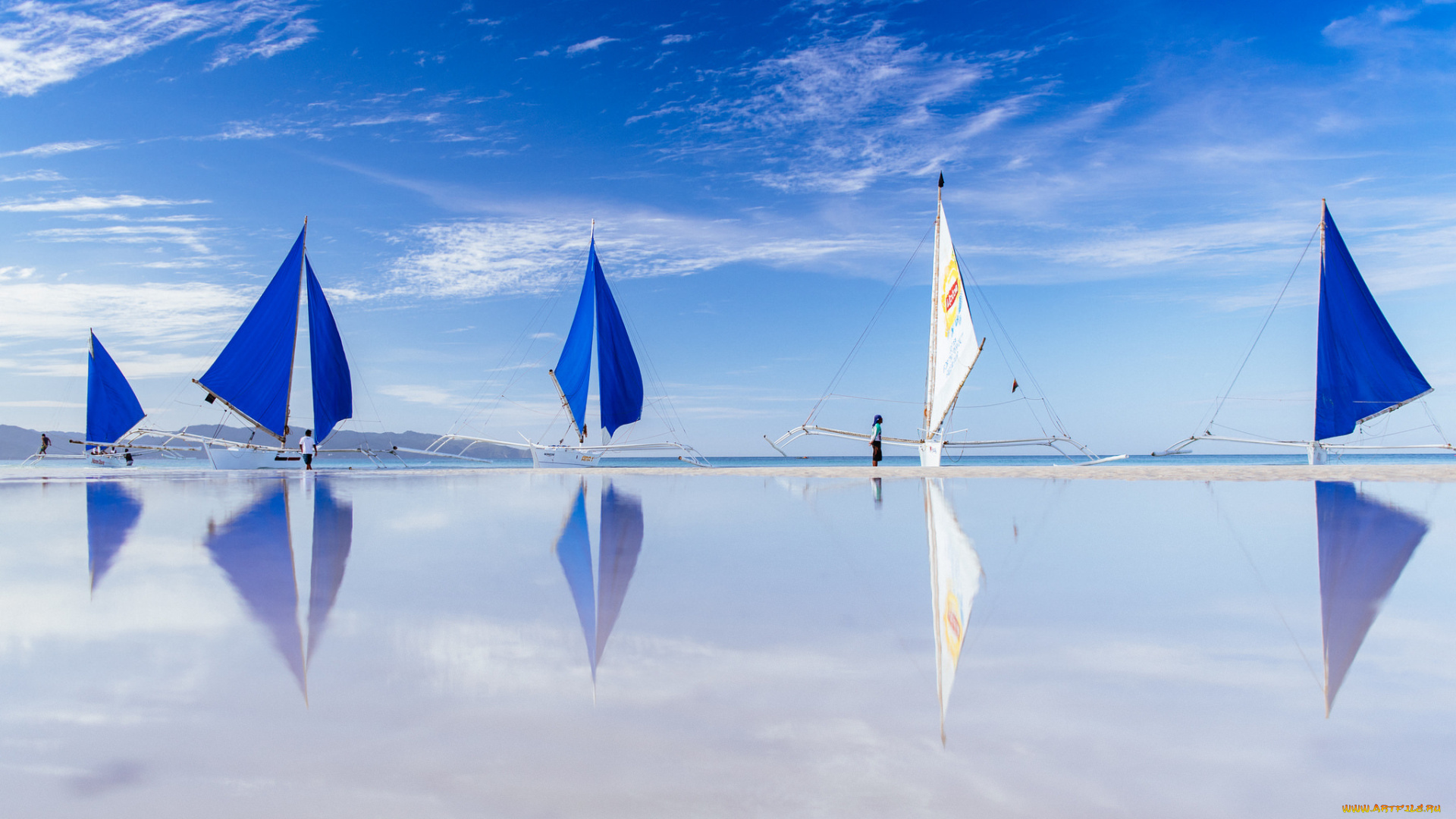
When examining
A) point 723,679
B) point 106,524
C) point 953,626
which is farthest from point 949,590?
point 106,524

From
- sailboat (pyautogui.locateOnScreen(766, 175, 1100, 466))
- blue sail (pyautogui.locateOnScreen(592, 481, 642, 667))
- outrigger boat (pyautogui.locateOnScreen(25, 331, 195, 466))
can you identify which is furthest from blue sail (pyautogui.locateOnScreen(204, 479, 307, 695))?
outrigger boat (pyautogui.locateOnScreen(25, 331, 195, 466))

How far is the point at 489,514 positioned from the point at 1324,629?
970cm

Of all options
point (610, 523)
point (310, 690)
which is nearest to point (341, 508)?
point (610, 523)

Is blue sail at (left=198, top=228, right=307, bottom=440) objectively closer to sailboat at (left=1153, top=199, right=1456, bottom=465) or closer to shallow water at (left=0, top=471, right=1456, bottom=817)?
shallow water at (left=0, top=471, right=1456, bottom=817)

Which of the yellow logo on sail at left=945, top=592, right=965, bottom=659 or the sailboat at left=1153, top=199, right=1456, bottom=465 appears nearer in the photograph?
→ the yellow logo on sail at left=945, top=592, right=965, bottom=659

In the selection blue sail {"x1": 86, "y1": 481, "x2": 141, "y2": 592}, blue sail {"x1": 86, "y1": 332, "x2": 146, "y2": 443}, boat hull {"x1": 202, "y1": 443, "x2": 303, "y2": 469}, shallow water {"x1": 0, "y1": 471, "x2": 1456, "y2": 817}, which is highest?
blue sail {"x1": 86, "y1": 332, "x2": 146, "y2": 443}

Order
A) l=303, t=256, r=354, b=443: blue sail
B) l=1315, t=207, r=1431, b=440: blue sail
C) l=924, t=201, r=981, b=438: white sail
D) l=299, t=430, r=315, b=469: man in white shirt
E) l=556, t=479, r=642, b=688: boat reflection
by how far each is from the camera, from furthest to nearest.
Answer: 1. l=303, t=256, r=354, b=443: blue sail
2. l=299, t=430, r=315, b=469: man in white shirt
3. l=1315, t=207, r=1431, b=440: blue sail
4. l=924, t=201, r=981, b=438: white sail
5. l=556, t=479, r=642, b=688: boat reflection

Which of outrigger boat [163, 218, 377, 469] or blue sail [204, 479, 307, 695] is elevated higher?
outrigger boat [163, 218, 377, 469]

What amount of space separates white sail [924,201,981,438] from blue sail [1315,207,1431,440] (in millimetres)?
15039

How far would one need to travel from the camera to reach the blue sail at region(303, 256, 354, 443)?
34438 millimetres

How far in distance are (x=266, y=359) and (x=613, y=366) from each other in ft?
48.4

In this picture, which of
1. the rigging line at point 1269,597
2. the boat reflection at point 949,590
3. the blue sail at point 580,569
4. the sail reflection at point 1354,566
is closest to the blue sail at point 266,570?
the blue sail at point 580,569

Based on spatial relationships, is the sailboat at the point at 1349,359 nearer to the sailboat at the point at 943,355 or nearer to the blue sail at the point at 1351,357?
the blue sail at the point at 1351,357

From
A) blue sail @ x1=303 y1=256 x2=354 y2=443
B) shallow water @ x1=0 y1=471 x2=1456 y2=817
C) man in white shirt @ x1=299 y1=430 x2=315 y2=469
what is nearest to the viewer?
shallow water @ x1=0 y1=471 x2=1456 y2=817
